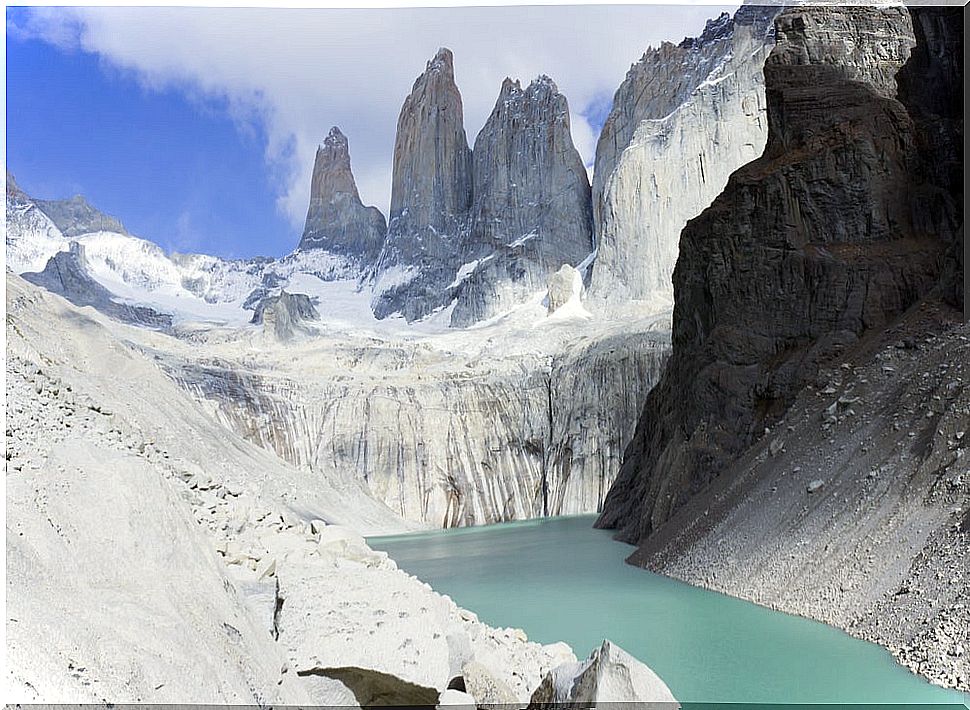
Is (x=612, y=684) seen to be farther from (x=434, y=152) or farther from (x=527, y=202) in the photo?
(x=434, y=152)

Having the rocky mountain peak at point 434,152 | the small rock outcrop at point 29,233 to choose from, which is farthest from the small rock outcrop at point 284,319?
the small rock outcrop at point 29,233

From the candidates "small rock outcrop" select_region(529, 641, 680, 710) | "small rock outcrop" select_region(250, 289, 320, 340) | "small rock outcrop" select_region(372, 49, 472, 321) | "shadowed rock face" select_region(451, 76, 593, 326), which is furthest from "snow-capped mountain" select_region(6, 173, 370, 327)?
"small rock outcrop" select_region(529, 641, 680, 710)

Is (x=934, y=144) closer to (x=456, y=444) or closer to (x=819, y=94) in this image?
(x=819, y=94)

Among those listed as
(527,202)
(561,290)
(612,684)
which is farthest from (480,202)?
(612,684)

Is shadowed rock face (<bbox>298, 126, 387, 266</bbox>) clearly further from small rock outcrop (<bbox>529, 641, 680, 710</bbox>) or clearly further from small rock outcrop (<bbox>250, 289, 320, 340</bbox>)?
small rock outcrop (<bbox>529, 641, 680, 710</bbox>)

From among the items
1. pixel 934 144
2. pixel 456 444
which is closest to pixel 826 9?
pixel 934 144

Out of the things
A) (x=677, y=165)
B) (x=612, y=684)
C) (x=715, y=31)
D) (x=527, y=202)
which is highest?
(x=715, y=31)
